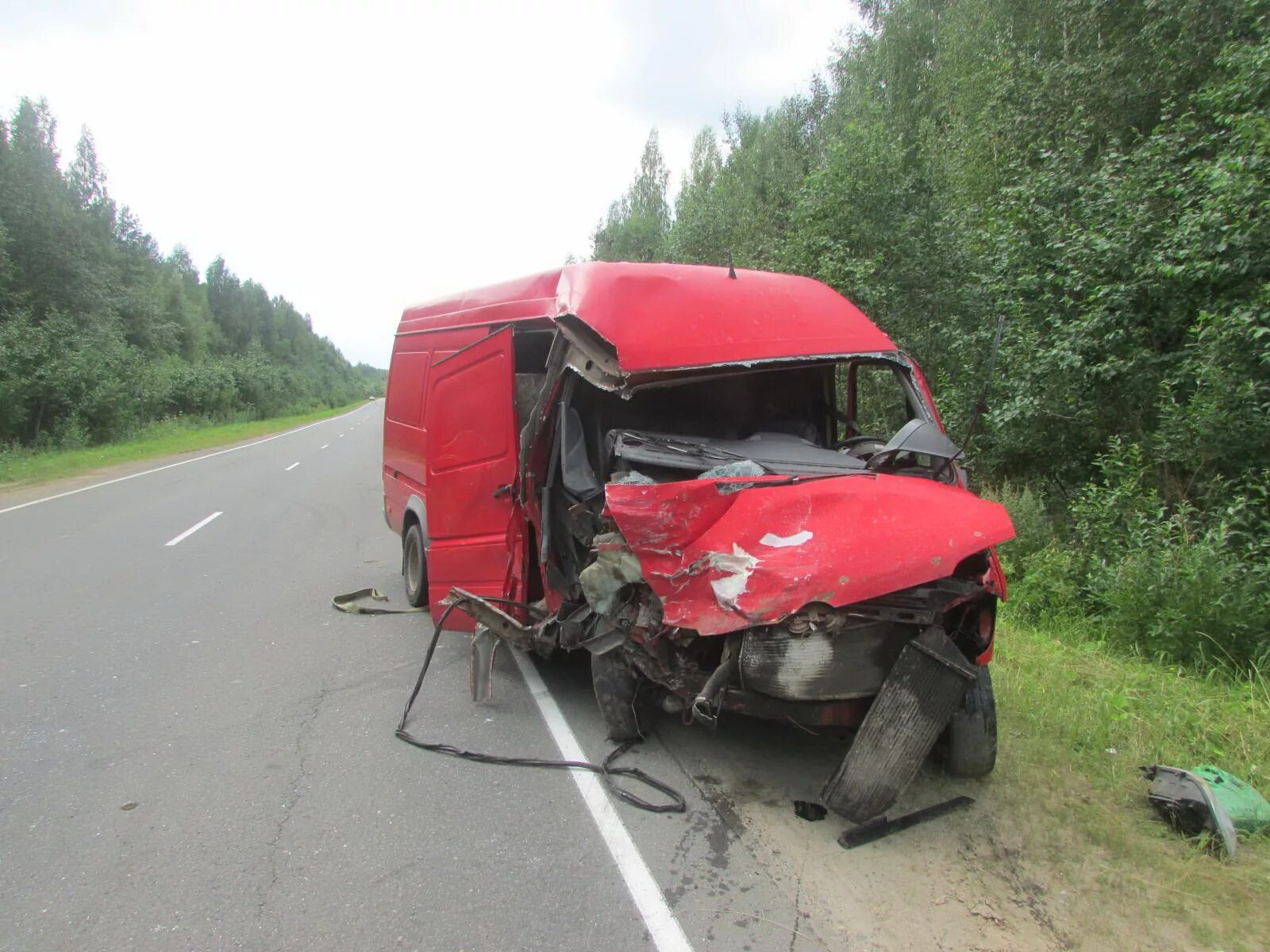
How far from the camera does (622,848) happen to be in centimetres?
326

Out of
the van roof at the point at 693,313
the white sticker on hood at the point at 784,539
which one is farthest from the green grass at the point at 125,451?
the white sticker on hood at the point at 784,539

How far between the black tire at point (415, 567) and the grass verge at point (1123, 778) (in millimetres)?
4437

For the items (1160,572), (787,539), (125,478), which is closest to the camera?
(787,539)

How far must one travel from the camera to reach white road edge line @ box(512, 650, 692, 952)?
2.73 metres

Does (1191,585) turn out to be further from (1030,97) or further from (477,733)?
(1030,97)

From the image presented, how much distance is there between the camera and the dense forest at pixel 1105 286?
5.91 m

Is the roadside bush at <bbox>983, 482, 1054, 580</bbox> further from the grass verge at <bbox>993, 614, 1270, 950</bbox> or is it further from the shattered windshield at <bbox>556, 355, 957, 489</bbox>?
the shattered windshield at <bbox>556, 355, 957, 489</bbox>

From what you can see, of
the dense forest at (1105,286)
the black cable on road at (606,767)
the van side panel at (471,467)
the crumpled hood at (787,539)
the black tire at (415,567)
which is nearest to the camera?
the crumpled hood at (787,539)

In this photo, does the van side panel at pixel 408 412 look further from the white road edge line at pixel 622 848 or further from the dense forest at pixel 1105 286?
the dense forest at pixel 1105 286

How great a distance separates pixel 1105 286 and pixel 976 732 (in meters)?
5.44

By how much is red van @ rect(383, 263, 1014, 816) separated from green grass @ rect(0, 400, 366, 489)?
16292mm

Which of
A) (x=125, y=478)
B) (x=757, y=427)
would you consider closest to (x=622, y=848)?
(x=757, y=427)

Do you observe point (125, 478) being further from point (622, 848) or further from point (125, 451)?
point (622, 848)

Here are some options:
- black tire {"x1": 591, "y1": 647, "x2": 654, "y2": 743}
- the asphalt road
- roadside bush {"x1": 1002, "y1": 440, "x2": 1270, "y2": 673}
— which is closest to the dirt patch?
the asphalt road
